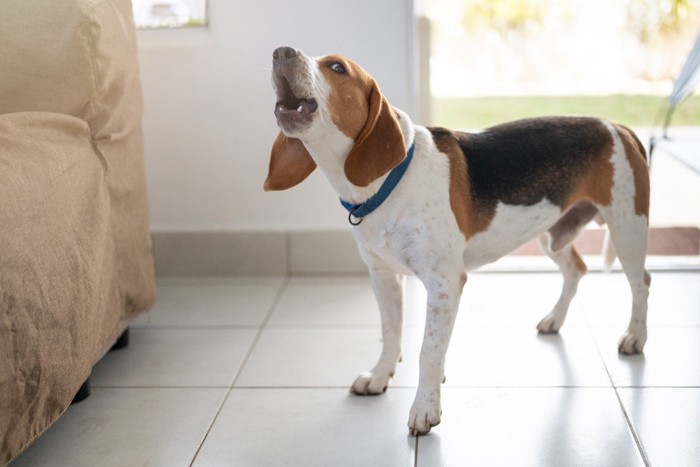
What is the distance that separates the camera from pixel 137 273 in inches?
96.0

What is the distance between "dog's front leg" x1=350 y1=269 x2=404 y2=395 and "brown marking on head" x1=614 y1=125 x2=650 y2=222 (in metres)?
0.65

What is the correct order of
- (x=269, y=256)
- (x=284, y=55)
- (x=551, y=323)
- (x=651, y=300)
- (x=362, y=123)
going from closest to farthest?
(x=284, y=55)
(x=362, y=123)
(x=551, y=323)
(x=651, y=300)
(x=269, y=256)

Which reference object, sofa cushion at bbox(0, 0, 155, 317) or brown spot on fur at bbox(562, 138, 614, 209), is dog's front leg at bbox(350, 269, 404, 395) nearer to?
brown spot on fur at bbox(562, 138, 614, 209)

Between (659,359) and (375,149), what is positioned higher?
(375,149)

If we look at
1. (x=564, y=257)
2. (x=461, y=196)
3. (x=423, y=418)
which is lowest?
(x=423, y=418)

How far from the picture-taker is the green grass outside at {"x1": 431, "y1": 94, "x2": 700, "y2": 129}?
5.88 m

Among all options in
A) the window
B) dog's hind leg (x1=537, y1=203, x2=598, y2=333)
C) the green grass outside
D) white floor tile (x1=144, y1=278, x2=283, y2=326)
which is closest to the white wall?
the window

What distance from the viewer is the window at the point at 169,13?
3088mm

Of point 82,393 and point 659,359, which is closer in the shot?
point 82,393

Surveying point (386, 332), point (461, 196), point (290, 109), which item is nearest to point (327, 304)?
point (386, 332)

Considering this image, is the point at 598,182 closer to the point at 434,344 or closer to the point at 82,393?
the point at 434,344

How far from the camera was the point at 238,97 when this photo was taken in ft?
10.2

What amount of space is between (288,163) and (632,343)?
1086 mm

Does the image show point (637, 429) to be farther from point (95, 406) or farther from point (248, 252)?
point (248, 252)
